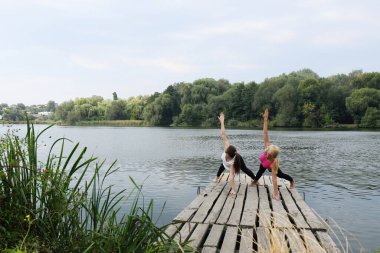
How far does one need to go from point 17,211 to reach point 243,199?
5.02m

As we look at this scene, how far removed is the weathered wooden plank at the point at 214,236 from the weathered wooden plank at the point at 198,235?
87 mm

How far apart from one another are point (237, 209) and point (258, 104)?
250 feet

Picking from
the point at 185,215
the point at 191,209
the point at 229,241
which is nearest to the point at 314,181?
the point at 191,209

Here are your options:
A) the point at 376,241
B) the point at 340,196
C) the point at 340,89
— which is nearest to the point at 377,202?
the point at 340,196

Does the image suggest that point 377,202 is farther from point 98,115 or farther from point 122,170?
point 98,115

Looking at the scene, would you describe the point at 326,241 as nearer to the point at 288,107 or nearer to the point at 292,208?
the point at 292,208

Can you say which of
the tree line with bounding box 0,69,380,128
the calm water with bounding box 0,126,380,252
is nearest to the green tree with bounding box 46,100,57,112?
the tree line with bounding box 0,69,380,128

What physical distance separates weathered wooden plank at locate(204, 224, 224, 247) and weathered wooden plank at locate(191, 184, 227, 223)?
0.41 meters

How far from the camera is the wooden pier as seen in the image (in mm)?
4285

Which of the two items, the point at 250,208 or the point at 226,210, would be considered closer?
the point at 226,210

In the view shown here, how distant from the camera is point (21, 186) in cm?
309

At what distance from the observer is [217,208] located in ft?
20.9

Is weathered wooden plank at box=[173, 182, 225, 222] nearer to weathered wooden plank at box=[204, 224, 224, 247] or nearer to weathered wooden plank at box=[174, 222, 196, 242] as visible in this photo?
weathered wooden plank at box=[174, 222, 196, 242]

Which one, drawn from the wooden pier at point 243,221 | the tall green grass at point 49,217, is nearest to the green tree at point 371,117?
the wooden pier at point 243,221
